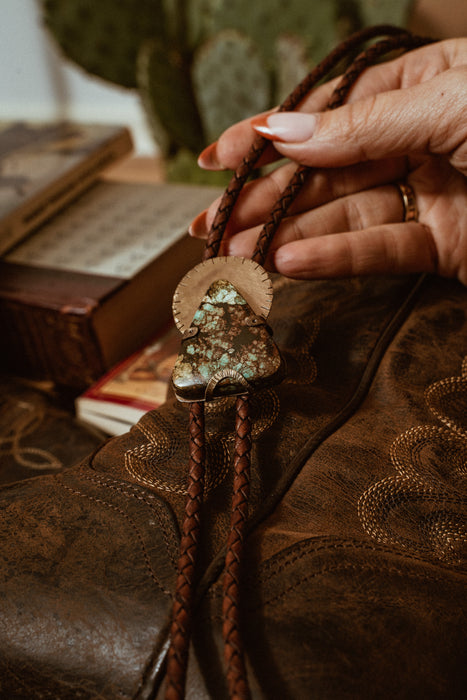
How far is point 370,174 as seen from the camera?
2.11ft

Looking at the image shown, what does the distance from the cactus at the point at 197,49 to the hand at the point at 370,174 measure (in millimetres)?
357

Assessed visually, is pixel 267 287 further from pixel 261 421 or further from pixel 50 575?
pixel 50 575

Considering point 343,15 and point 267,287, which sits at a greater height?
point 343,15

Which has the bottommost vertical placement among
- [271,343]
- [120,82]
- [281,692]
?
[281,692]

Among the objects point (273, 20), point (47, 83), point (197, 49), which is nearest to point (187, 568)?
point (273, 20)

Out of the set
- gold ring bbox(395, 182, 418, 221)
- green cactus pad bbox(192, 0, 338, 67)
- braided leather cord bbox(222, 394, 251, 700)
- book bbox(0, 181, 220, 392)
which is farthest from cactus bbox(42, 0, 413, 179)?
braided leather cord bbox(222, 394, 251, 700)

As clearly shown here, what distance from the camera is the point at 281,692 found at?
0.29 meters

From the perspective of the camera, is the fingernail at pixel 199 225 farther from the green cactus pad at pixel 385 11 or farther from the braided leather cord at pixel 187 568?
the green cactus pad at pixel 385 11

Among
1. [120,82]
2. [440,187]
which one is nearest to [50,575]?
[440,187]

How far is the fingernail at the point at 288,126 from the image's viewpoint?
0.54 meters

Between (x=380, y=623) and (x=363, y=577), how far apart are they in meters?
0.03

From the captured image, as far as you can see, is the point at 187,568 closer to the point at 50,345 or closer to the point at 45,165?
the point at 50,345

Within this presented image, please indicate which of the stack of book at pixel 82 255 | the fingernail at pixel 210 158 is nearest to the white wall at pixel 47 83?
the stack of book at pixel 82 255

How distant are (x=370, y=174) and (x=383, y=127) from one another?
12cm
